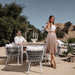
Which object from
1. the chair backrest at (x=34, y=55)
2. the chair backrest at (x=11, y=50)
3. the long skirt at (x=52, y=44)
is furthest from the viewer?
the chair backrest at (x=11, y=50)

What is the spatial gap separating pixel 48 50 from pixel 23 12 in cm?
956

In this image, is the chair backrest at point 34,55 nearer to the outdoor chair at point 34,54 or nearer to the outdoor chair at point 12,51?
the outdoor chair at point 34,54

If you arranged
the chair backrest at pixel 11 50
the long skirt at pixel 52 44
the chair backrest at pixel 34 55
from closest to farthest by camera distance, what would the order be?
the chair backrest at pixel 34 55, the long skirt at pixel 52 44, the chair backrest at pixel 11 50

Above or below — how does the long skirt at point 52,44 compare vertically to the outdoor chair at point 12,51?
above

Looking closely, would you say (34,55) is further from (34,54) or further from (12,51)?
(12,51)

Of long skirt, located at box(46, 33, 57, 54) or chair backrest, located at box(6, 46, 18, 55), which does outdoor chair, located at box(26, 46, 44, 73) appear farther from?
chair backrest, located at box(6, 46, 18, 55)

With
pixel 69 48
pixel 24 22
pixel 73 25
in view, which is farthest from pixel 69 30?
pixel 69 48

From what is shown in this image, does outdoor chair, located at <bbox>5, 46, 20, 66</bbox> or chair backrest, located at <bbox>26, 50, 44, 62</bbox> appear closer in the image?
chair backrest, located at <bbox>26, 50, 44, 62</bbox>

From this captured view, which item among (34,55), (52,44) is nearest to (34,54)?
(34,55)

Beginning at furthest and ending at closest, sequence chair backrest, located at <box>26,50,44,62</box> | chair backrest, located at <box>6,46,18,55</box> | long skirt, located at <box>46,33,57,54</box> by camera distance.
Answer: chair backrest, located at <box>6,46,18,55</box>, long skirt, located at <box>46,33,57,54</box>, chair backrest, located at <box>26,50,44,62</box>

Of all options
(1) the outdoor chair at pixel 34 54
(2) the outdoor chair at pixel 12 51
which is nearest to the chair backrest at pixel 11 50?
(2) the outdoor chair at pixel 12 51

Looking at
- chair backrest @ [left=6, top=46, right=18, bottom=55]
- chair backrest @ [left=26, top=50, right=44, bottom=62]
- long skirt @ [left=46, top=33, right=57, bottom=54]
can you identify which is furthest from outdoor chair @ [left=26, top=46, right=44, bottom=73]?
chair backrest @ [left=6, top=46, right=18, bottom=55]

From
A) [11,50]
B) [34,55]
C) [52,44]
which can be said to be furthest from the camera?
[11,50]

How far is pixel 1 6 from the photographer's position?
452 inches
